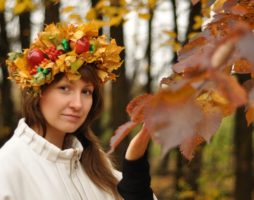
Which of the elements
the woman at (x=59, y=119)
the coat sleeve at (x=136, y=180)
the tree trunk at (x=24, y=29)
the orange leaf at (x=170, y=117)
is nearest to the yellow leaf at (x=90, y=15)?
the woman at (x=59, y=119)

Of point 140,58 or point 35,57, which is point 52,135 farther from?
point 140,58

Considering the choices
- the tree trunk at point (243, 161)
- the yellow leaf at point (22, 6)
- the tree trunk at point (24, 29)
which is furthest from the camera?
the tree trunk at point (24, 29)

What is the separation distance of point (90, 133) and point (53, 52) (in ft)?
1.40

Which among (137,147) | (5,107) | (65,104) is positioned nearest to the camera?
(137,147)

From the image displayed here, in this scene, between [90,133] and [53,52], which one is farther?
[90,133]

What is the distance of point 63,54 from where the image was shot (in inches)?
89.4

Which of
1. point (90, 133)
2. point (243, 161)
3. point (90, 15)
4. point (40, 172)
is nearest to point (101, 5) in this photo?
point (90, 15)

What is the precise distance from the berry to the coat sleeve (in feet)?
2.66

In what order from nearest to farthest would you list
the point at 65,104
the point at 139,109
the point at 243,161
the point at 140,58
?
the point at 139,109 < the point at 65,104 < the point at 243,161 < the point at 140,58

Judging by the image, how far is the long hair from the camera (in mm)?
2199

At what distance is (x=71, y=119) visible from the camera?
2.12 metres

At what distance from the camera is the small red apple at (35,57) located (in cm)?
230

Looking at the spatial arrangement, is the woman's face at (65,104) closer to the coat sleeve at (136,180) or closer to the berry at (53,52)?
the berry at (53,52)

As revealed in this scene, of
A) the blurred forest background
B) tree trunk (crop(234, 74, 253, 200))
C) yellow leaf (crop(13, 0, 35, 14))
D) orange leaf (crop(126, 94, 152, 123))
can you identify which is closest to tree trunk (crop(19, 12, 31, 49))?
the blurred forest background
